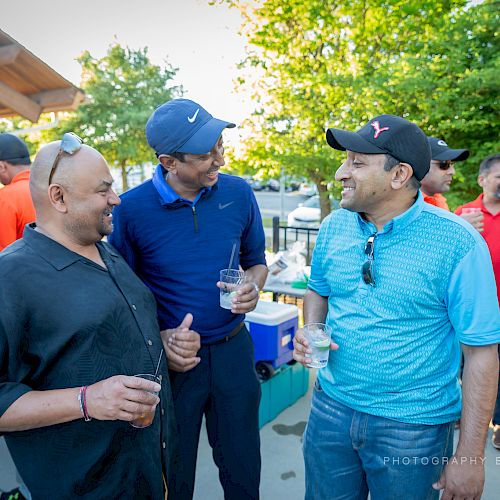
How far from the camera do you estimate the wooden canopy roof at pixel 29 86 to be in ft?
14.3

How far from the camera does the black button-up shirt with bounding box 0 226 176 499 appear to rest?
128 centimetres

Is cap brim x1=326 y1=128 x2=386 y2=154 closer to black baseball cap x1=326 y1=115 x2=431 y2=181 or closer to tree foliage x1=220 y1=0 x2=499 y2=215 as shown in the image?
black baseball cap x1=326 y1=115 x2=431 y2=181

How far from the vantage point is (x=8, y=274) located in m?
1.28

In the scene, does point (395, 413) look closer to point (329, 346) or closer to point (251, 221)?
point (329, 346)

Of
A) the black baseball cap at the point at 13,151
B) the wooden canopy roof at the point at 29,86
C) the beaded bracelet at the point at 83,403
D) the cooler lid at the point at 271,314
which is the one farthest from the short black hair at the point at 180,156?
the wooden canopy roof at the point at 29,86

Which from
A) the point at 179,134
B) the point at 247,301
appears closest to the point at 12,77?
the point at 179,134

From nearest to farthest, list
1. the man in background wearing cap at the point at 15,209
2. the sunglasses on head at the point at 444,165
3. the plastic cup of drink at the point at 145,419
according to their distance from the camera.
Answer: the plastic cup of drink at the point at 145,419 < the man in background wearing cap at the point at 15,209 < the sunglasses on head at the point at 444,165

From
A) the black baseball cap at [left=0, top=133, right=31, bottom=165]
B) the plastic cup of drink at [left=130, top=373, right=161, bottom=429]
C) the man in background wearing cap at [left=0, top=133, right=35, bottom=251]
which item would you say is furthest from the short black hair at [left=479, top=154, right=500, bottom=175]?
the black baseball cap at [left=0, top=133, right=31, bottom=165]

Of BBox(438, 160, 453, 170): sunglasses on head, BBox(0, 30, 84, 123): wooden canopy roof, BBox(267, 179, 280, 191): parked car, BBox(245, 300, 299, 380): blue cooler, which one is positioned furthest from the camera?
BBox(267, 179, 280, 191): parked car

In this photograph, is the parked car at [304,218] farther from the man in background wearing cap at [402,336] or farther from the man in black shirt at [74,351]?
the man in black shirt at [74,351]

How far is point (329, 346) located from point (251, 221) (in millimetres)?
894

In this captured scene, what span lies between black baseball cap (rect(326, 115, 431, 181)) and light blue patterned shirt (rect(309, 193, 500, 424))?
6.4 inches

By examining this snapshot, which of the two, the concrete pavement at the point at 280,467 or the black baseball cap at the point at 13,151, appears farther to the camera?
the black baseball cap at the point at 13,151

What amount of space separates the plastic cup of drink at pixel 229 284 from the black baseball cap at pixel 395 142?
775 millimetres
